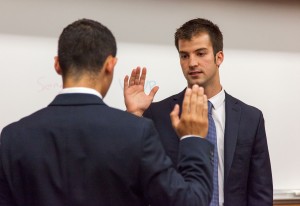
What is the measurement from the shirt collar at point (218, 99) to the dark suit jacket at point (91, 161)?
78 cm

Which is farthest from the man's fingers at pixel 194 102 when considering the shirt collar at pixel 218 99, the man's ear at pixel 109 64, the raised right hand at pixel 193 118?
the shirt collar at pixel 218 99

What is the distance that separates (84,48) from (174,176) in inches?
15.2

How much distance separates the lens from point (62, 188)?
0.88m

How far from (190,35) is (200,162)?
82 centimetres

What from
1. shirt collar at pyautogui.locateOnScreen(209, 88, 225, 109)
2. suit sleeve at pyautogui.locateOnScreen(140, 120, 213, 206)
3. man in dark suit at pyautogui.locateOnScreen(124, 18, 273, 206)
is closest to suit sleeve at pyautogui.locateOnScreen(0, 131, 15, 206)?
suit sleeve at pyautogui.locateOnScreen(140, 120, 213, 206)

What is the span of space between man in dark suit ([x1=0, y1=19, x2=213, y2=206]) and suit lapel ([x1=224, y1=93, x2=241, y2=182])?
0.63m

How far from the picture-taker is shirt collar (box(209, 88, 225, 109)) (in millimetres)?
1663

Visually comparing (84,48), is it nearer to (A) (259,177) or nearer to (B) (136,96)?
(B) (136,96)

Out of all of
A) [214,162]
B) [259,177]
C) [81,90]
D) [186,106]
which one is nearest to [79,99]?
[81,90]

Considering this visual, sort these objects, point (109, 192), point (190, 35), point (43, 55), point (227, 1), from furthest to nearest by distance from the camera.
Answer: point (227, 1) → point (43, 55) → point (190, 35) → point (109, 192)

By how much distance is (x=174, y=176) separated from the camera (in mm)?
894

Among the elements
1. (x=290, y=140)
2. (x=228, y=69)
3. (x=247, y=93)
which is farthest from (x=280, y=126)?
(x=228, y=69)

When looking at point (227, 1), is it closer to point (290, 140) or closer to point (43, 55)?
point (290, 140)

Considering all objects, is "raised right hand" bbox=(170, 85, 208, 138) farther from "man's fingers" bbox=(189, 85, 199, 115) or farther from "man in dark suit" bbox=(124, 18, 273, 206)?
"man in dark suit" bbox=(124, 18, 273, 206)
